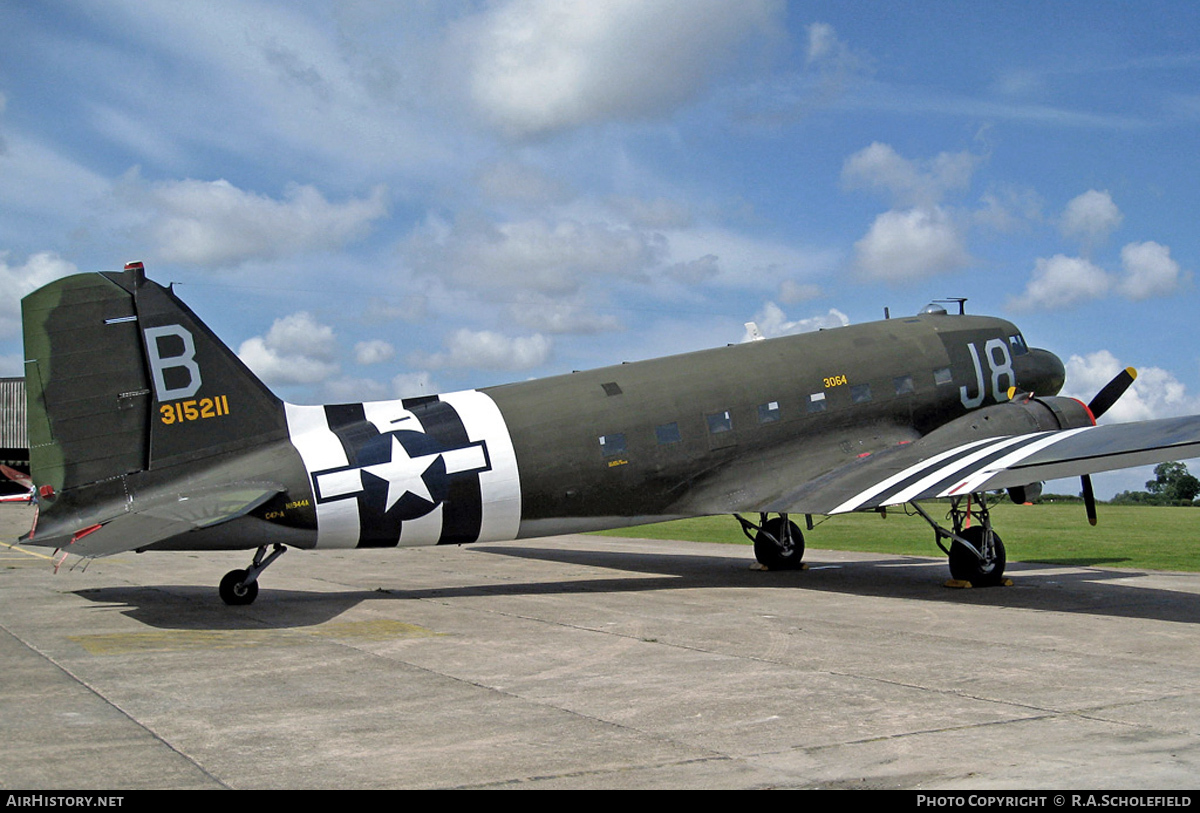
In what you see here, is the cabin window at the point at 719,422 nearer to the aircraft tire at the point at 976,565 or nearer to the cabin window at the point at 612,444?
the cabin window at the point at 612,444

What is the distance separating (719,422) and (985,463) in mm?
4900

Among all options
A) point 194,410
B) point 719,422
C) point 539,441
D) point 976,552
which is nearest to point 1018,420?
point 976,552

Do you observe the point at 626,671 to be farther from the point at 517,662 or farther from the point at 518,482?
the point at 518,482

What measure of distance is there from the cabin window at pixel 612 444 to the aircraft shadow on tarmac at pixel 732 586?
2.69 metres

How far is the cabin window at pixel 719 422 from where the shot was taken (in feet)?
63.0

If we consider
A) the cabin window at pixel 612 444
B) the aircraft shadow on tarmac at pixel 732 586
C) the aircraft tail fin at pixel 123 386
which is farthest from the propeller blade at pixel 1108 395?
the aircraft tail fin at pixel 123 386

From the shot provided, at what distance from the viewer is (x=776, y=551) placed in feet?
72.8

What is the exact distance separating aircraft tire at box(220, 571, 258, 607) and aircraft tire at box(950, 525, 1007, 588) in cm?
1249

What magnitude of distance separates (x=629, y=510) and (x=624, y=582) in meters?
2.57

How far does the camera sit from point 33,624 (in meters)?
14.2

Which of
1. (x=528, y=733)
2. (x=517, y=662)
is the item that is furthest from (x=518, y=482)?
(x=528, y=733)

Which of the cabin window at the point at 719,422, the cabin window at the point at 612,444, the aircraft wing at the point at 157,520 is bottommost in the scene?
the aircraft wing at the point at 157,520

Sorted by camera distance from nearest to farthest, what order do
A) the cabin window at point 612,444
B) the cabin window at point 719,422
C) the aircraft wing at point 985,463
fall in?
the aircraft wing at point 985,463, the cabin window at point 612,444, the cabin window at point 719,422

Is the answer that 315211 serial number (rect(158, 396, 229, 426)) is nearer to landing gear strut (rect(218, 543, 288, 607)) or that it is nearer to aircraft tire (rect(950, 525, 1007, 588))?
landing gear strut (rect(218, 543, 288, 607))
